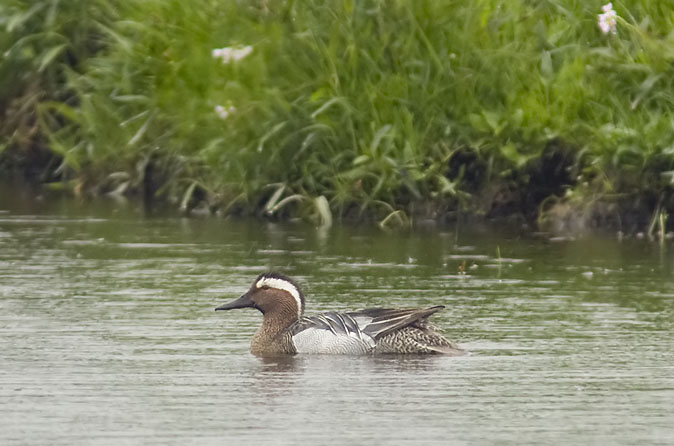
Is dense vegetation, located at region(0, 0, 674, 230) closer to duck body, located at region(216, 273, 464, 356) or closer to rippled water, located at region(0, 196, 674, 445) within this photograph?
rippled water, located at region(0, 196, 674, 445)

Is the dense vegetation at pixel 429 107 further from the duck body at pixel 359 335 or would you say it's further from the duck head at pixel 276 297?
the duck body at pixel 359 335

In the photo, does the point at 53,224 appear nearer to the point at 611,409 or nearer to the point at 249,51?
the point at 249,51

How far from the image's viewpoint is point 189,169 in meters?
19.3

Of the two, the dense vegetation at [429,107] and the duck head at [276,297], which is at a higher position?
the dense vegetation at [429,107]

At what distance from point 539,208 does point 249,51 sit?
2.88 m

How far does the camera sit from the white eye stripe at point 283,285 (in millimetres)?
11820

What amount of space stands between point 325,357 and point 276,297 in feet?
2.22

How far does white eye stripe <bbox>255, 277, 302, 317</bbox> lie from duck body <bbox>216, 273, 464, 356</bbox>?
0.60 ft

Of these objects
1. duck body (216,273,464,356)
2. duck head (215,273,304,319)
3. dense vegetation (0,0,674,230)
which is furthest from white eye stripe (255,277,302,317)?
dense vegetation (0,0,674,230)

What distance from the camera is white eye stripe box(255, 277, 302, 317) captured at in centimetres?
1182

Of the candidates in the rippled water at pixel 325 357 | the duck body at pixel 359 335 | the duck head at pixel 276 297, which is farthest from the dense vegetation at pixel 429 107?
the duck body at pixel 359 335

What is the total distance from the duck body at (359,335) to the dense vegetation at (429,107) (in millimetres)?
5331

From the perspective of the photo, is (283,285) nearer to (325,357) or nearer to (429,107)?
(325,357)

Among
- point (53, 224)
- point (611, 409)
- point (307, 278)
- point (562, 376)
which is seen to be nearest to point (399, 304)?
point (307, 278)
